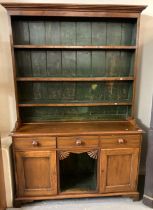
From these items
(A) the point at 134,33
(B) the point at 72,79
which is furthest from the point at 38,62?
(A) the point at 134,33

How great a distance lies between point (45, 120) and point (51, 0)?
1.31 m

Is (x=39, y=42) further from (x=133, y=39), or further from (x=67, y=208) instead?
(x=67, y=208)

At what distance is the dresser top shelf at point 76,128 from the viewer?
184 centimetres

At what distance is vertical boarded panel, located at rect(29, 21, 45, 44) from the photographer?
6.43 ft

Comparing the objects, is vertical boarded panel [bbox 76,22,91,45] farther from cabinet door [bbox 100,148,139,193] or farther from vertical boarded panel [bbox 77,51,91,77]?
cabinet door [bbox 100,148,139,193]

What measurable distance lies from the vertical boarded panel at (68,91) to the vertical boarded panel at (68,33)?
0.44m

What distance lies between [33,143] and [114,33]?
1.43m

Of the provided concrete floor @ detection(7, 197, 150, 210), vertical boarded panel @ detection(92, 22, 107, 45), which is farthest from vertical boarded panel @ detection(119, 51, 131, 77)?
concrete floor @ detection(7, 197, 150, 210)

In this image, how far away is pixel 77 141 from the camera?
1832 millimetres

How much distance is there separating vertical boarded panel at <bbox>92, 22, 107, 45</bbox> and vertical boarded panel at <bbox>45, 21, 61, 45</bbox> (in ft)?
1.25

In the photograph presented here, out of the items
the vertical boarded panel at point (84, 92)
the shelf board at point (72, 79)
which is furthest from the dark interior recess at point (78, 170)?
the shelf board at point (72, 79)

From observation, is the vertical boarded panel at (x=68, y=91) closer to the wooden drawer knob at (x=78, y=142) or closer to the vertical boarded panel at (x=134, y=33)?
the wooden drawer knob at (x=78, y=142)

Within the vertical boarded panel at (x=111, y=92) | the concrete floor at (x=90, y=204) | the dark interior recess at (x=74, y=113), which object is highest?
the vertical boarded panel at (x=111, y=92)

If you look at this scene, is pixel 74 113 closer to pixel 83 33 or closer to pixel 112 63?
pixel 112 63
